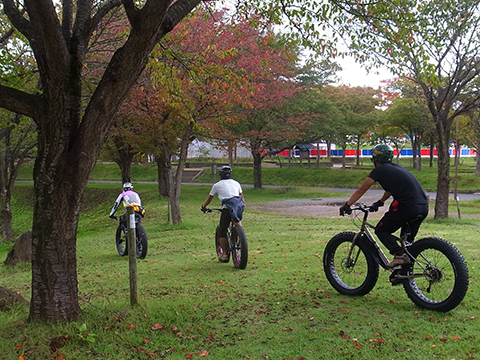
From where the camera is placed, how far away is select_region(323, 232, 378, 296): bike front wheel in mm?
5703

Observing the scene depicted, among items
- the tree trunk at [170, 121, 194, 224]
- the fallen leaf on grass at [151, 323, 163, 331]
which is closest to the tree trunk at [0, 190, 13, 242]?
the tree trunk at [170, 121, 194, 224]

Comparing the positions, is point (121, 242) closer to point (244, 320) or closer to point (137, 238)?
point (137, 238)

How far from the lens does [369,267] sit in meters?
5.69

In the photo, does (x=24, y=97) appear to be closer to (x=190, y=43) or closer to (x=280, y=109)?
(x=190, y=43)

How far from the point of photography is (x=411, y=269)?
528 centimetres

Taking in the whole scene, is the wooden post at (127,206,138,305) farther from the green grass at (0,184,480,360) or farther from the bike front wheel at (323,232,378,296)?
the bike front wheel at (323,232,378,296)

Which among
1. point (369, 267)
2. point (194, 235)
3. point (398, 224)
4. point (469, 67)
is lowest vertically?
point (194, 235)

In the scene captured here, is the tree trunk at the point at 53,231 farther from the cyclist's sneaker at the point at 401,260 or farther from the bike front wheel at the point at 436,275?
the bike front wheel at the point at 436,275

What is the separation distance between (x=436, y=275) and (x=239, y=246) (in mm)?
3703

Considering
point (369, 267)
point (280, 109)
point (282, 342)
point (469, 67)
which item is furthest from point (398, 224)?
point (280, 109)

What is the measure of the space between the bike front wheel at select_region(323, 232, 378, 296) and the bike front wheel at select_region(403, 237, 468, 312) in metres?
0.50

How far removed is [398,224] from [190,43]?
10572mm

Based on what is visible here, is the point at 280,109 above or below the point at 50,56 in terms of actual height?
above

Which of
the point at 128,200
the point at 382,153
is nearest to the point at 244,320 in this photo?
the point at 382,153
